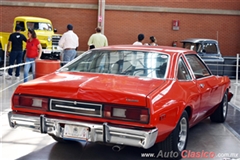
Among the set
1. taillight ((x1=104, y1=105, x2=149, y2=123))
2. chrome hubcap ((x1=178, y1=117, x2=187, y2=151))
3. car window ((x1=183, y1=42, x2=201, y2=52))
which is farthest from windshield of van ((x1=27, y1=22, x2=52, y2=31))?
taillight ((x1=104, y1=105, x2=149, y2=123))

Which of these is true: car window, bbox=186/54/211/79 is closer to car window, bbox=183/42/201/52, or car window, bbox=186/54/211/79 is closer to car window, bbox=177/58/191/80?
car window, bbox=177/58/191/80

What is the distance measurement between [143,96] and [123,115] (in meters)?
0.31

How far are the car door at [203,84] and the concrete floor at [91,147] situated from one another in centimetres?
47

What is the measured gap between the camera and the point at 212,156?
17.3 feet

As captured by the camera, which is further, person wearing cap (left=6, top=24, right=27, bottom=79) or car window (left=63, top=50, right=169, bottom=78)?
person wearing cap (left=6, top=24, right=27, bottom=79)

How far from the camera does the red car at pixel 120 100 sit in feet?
13.7

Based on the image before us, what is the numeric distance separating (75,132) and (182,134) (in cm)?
153

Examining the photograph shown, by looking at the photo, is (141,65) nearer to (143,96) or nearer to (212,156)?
(143,96)

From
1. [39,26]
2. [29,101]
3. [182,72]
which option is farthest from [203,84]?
[39,26]

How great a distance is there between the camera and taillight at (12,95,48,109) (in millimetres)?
4514

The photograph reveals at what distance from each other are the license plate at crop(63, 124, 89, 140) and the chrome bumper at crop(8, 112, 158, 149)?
0.05 m

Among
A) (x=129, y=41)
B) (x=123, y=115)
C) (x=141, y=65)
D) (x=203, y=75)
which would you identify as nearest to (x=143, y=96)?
(x=123, y=115)

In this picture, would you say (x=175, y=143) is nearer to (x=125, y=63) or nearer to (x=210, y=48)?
(x=125, y=63)

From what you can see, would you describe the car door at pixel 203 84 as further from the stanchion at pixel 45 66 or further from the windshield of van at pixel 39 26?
the windshield of van at pixel 39 26
